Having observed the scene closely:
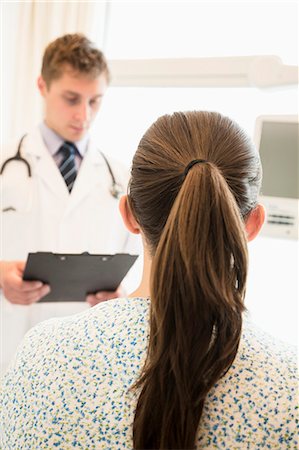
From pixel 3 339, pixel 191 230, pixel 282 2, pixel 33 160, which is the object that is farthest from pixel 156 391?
pixel 282 2

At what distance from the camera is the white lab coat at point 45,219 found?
5.23 feet

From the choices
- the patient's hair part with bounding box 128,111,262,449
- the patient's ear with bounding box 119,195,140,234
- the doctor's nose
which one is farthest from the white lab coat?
the patient's hair part with bounding box 128,111,262,449

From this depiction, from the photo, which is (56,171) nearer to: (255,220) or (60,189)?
(60,189)

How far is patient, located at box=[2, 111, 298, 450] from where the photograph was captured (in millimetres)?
621

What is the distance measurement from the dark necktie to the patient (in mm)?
1012

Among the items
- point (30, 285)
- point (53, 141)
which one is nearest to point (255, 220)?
point (30, 285)

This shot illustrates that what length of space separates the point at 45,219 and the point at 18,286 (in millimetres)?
306

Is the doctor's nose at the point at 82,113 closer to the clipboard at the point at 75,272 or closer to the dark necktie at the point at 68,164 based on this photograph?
the dark necktie at the point at 68,164

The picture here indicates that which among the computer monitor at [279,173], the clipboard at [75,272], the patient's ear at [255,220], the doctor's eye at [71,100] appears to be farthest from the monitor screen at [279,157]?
the doctor's eye at [71,100]

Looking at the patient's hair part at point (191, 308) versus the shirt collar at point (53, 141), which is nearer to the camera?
the patient's hair part at point (191, 308)

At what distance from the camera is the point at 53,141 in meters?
1.71

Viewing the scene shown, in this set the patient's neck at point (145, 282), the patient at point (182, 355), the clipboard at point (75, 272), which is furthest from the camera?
the clipboard at point (75, 272)

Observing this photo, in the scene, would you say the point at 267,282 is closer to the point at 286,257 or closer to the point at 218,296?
the point at 286,257

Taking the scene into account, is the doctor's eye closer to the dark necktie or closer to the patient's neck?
the dark necktie
